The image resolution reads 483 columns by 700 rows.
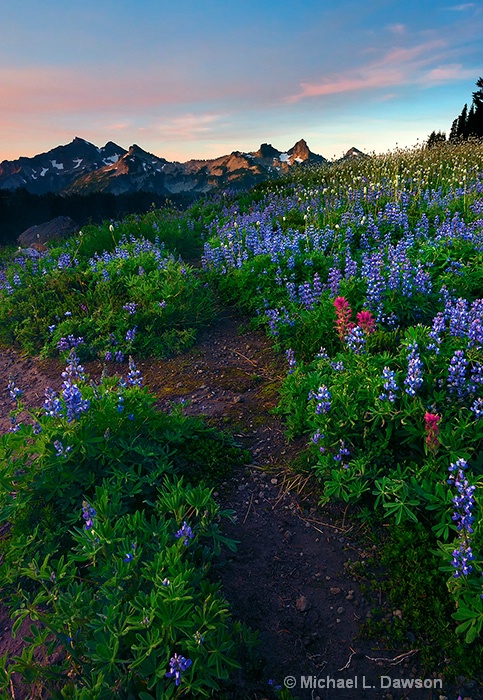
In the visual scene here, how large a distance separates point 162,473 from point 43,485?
0.93 metres

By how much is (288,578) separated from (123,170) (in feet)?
374

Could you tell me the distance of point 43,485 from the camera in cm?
333

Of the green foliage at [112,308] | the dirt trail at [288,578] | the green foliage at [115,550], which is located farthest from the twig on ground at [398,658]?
the green foliage at [112,308]

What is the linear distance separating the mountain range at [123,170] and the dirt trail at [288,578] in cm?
7689

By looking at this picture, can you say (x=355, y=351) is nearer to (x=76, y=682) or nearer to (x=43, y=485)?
(x=43, y=485)

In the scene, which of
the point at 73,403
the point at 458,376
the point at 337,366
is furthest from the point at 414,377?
the point at 73,403

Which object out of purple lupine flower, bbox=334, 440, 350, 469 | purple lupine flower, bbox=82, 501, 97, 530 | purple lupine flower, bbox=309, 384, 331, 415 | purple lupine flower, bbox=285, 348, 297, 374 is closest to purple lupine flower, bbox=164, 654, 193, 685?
purple lupine flower, bbox=82, 501, 97, 530

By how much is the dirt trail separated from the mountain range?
7689cm

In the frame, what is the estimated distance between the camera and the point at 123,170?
104125 millimetres

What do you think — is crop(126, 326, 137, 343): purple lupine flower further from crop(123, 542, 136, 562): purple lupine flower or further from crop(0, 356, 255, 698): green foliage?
crop(123, 542, 136, 562): purple lupine flower

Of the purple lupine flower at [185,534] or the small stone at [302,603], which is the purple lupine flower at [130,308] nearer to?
the purple lupine flower at [185,534]

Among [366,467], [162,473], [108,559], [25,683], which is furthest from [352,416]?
[25,683]

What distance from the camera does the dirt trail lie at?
8.23 feet

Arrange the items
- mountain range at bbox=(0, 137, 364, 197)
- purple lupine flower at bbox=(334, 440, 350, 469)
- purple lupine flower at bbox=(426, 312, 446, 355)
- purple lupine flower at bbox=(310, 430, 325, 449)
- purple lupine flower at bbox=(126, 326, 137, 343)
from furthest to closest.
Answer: mountain range at bbox=(0, 137, 364, 197) < purple lupine flower at bbox=(126, 326, 137, 343) < purple lupine flower at bbox=(426, 312, 446, 355) < purple lupine flower at bbox=(310, 430, 325, 449) < purple lupine flower at bbox=(334, 440, 350, 469)
